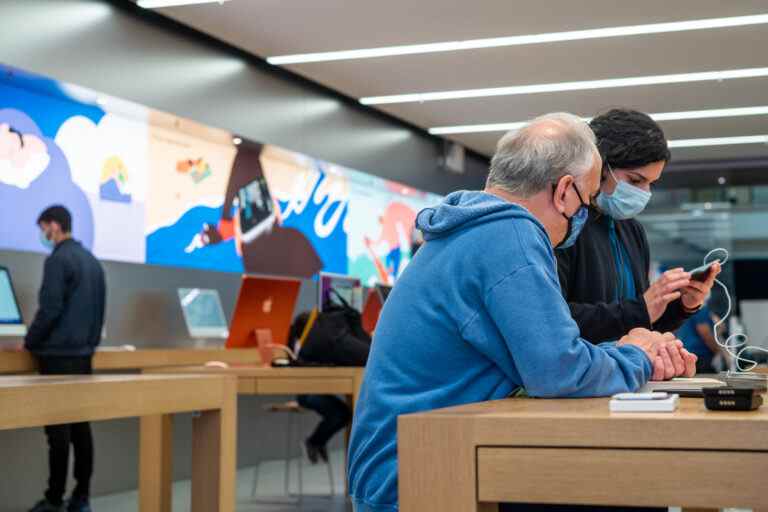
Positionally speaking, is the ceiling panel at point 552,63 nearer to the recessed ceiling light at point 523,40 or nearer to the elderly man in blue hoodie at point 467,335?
the recessed ceiling light at point 523,40

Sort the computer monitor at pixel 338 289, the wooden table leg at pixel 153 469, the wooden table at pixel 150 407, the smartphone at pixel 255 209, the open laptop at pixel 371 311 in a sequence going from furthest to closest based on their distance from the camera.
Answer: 1. the smartphone at pixel 255 209
2. the open laptop at pixel 371 311
3. the computer monitor at pixel 338 289
4. the wooden table leg at pixel 153 469
5. the wooden table at pixel 150 407

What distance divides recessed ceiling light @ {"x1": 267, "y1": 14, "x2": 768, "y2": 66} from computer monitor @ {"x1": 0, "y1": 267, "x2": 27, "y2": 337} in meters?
3.17

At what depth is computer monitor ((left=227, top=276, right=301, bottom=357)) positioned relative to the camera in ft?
18.7

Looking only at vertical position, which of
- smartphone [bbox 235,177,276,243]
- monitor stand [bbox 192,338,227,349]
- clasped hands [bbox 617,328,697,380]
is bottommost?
monitor stand [bbox 192,338,227,349]

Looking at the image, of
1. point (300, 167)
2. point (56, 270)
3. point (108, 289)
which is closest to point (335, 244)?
point (300, 167)

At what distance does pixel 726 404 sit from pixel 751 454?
19 cm

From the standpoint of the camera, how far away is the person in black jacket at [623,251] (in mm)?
2475

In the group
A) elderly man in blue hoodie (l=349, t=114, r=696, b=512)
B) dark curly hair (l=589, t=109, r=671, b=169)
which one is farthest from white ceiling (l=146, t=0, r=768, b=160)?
elderly man in blue hoodie (l=349, t=114, r=696, b=512)

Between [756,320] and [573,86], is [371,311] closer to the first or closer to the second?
[573,86]

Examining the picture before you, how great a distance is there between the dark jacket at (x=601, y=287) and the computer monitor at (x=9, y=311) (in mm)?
3806

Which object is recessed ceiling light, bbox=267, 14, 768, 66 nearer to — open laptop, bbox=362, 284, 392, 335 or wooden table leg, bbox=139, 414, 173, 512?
open laptop, bbox=362, 284, 392, 335

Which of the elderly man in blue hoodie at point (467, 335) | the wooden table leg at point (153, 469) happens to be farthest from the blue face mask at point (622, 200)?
the wooden table leg at point (153, 469)

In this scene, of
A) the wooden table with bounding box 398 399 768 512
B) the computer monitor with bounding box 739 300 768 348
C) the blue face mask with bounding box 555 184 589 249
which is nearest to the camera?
the wooden table with bounding box 398 399 768 512

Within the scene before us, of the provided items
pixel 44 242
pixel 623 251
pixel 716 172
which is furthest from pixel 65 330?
pixel 716 172
